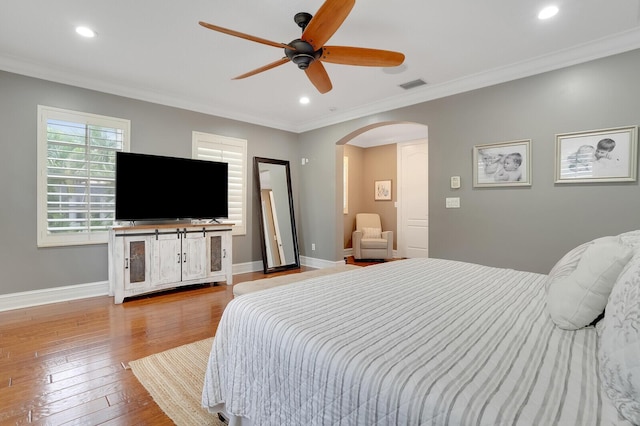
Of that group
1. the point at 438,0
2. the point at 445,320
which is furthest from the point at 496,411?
the point at 438,0

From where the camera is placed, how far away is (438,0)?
227cm

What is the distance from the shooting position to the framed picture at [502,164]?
330 cm

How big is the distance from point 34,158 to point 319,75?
11.2 feet

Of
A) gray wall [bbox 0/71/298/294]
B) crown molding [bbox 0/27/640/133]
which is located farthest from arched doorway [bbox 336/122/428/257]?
gray wall [bbox 0/71/298/294]

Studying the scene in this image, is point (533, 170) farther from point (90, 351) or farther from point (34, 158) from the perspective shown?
point (34, 158)

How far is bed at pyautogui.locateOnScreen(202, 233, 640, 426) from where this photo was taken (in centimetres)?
70

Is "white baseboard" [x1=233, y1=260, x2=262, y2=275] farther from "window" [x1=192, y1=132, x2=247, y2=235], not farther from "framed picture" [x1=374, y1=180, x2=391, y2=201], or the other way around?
"framed picture" [x1=374, y1=180, x2=391, y2=201]

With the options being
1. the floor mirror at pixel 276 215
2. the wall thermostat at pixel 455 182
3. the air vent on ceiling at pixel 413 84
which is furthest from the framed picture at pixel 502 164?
the floor mirror at pixel 276 215

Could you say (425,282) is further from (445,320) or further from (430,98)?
(430,98)

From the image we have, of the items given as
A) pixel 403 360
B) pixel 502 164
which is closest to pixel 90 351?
pixel 403 360

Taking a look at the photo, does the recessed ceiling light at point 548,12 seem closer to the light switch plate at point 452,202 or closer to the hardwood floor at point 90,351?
the light switch plate at point 452,202

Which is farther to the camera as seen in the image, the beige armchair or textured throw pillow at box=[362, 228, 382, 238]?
textured throw pillow at box=[362, 228, 382, 238]

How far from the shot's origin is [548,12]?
94.5 inches

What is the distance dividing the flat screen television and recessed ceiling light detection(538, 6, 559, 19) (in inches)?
160
